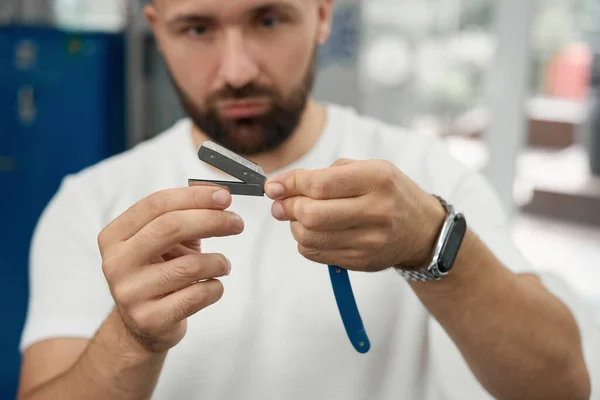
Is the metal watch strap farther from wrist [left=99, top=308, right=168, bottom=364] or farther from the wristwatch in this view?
wrist [left=99, top=308, right=168, bottom=364]

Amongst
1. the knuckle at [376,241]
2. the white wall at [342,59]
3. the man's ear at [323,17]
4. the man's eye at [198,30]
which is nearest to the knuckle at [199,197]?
the knuckle at [376,241]

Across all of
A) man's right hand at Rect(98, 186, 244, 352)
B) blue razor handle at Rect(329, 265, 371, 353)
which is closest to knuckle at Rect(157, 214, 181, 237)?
man's right hand at Rect(98, 186, 244, 352)

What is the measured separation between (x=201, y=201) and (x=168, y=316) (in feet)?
0.27

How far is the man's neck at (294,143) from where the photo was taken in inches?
25.7

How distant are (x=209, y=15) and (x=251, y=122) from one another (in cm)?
10

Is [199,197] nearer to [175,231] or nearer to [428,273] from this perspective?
[175,231]

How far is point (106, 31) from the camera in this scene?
1.91 m

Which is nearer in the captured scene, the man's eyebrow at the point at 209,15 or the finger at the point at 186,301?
the finger at the point at 186,301

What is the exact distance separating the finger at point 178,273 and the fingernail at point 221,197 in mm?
45

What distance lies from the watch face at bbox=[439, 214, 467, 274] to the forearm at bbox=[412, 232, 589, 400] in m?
0.03

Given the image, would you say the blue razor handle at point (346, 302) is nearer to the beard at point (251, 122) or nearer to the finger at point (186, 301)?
Result: the finger at point (186, 301)

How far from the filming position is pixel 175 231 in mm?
434

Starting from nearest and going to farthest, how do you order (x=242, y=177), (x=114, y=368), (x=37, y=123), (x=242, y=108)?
(x=242, y=177)
(x=114, y=368)
(x=242, y=108)
(x=37, y=123)

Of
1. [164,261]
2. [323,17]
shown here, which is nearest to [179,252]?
[164,261]
